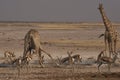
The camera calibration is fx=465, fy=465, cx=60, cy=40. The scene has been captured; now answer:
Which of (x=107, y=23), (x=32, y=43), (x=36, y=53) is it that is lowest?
(x=36, y=53)

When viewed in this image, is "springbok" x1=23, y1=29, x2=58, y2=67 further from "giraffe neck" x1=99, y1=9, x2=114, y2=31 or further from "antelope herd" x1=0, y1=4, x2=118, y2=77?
"giraffe neck" x1=99, y1=9, x2=114, y2=31

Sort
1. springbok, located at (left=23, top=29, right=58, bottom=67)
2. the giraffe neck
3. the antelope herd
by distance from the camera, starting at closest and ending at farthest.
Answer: the antelope herd → springbok, located at (left=23, top=29, right=58, bottom=67) → the giraffe neck

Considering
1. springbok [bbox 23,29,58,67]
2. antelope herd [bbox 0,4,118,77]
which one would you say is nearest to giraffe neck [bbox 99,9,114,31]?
antelope herd [bbox 0,4,118,77]

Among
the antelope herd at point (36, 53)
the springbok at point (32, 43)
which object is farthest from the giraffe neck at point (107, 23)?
the springbok at point (32, 43)

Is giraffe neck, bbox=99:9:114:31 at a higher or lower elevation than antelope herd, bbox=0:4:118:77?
higher

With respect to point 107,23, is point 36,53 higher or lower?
lower

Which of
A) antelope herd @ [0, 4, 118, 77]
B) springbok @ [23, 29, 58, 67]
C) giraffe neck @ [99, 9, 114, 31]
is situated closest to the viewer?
antelope herd @ [0, 4, 118, 77]

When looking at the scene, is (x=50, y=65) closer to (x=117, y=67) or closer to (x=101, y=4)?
(x=117, y=67)

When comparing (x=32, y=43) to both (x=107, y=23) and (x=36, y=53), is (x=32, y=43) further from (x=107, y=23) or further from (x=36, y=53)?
(x=107, y=23)

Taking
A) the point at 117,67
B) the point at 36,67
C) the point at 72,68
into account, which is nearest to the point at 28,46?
the point at 36,67

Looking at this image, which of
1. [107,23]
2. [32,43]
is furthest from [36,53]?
[107,23]

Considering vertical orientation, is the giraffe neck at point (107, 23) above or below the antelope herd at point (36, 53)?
above

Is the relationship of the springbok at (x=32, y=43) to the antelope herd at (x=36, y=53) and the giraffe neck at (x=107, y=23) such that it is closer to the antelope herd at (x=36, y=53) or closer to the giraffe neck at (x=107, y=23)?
the antelope herd at (x=36, y=53)

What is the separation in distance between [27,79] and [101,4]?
8864 millimetres
